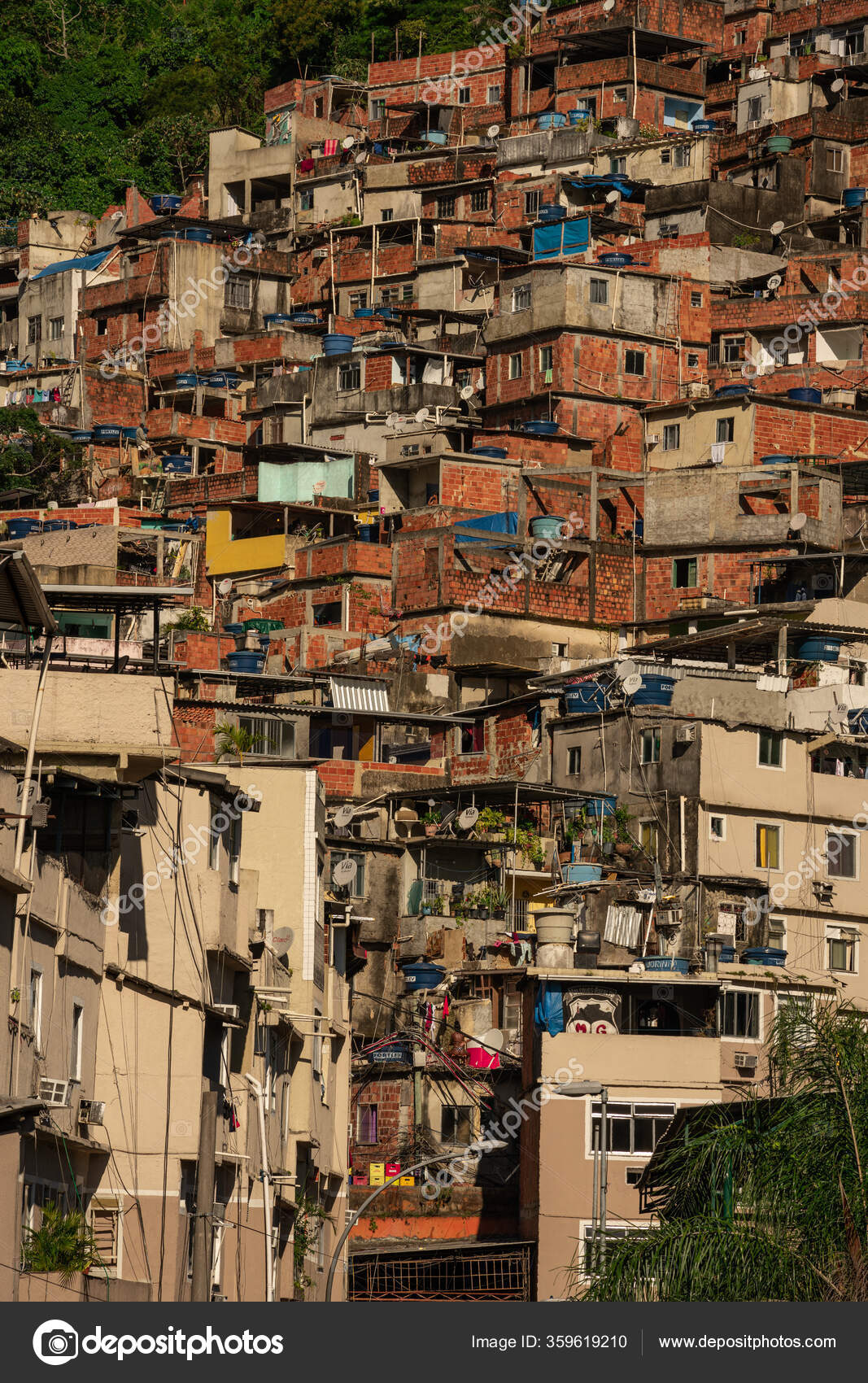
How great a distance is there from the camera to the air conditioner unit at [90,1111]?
23297mm

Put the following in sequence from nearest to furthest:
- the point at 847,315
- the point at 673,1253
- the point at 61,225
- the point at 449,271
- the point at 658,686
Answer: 1. the point at 673,1253
2. the point at 658,686
3. the point at 847,315
4. the point at 449,271
5. the point at 61,225

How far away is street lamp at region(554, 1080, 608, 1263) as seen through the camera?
880 inches

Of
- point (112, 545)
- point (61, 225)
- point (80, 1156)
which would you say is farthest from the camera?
point (61, 225)

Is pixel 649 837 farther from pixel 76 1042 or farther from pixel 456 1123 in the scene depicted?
pixel 76 1042

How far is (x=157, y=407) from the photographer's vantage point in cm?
7212

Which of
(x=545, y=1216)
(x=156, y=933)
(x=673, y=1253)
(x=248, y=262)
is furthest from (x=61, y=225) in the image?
(x=673, y=1253)

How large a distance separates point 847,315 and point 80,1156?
150 feet

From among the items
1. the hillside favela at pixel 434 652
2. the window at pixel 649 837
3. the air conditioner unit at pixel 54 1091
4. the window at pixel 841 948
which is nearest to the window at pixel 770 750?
the hillside favela at pixel 434 652

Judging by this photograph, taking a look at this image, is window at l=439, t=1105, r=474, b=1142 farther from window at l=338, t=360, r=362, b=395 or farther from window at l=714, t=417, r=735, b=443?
window at l=338, t=360, r=362, b=395

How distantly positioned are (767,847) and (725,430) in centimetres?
1765

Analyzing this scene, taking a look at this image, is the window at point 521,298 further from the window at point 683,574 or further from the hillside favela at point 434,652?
the window at point 683,574

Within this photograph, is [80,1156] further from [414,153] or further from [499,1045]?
[414,153]

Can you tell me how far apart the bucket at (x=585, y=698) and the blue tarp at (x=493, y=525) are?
909 centimetres

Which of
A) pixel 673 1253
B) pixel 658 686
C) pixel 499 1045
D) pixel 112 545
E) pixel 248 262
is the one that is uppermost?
pixel 248 262
